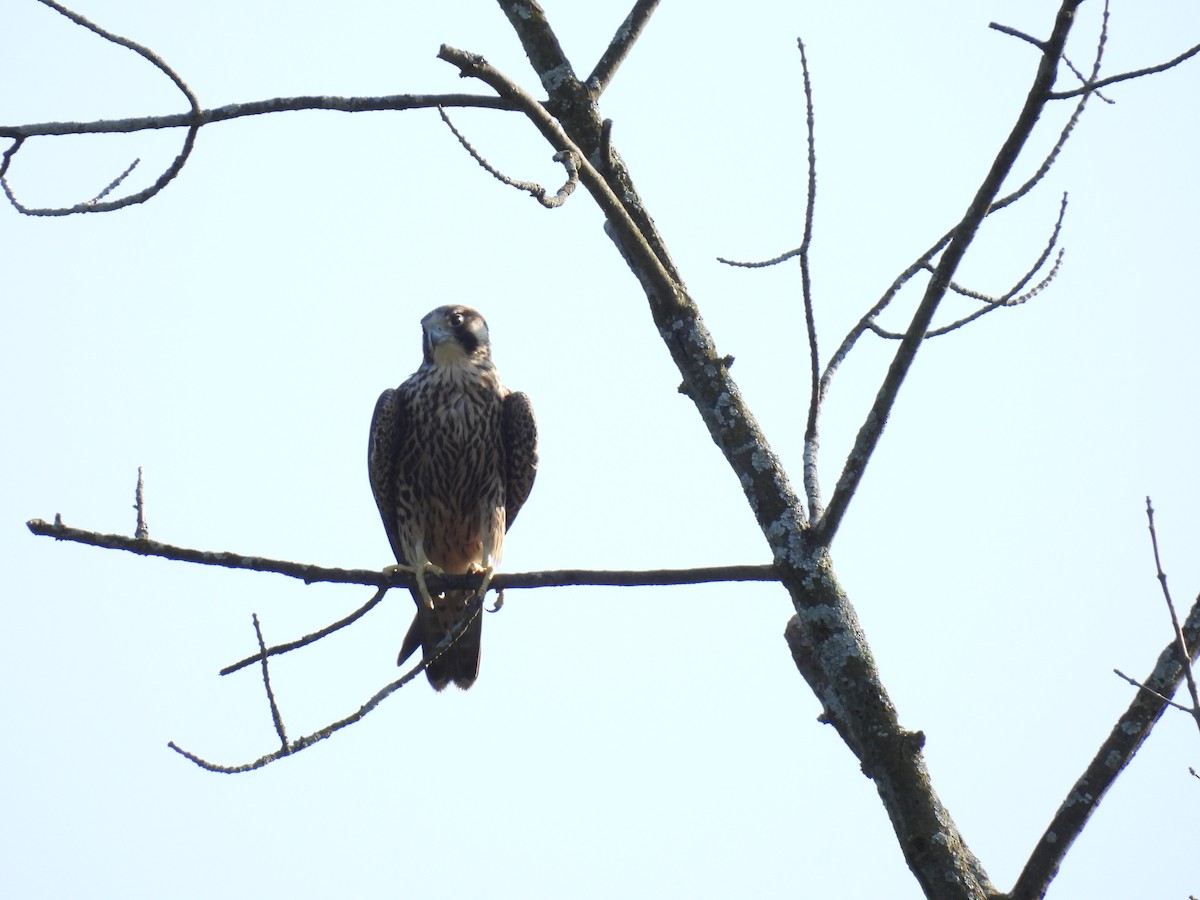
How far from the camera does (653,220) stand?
2977 mm

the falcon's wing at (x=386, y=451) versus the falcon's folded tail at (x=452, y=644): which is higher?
the falcon's wing at (x=386, y=451)

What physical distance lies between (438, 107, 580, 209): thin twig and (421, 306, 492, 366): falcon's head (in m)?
2.34

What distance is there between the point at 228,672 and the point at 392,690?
1.18ft

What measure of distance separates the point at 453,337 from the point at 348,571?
6.84 feet

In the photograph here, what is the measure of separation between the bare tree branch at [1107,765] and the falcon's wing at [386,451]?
9.32 feet

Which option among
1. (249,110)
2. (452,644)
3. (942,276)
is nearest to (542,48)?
(249,110)

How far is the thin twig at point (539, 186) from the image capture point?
2.40 metres

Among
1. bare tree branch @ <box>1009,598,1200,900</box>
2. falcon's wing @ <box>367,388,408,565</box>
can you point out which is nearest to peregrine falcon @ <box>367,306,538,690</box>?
falcon's wing @ <box>367,388,408,565</box>

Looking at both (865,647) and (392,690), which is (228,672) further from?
(865,647)

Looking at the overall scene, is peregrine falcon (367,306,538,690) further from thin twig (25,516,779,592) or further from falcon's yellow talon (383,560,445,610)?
thin twig (25,516,779,592)

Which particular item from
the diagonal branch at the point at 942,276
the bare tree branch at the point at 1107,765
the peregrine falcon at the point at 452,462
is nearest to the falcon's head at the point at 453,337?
the peregrine falcon at the point at 452,462

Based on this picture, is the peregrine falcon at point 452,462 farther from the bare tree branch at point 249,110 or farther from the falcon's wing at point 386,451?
the bare tree branch at point 249,110

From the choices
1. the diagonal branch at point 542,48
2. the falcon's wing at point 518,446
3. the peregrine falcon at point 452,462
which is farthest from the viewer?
Result: the falcon's wing at point 518,446

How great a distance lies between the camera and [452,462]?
15.5 ft
